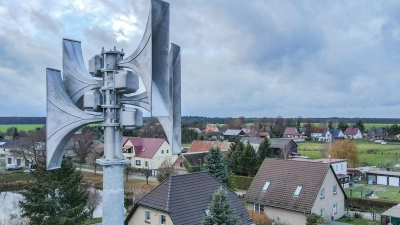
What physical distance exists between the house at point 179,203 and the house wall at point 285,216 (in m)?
5.70

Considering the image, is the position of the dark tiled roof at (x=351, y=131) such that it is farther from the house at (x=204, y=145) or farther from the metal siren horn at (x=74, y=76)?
the metal siren horn at (x=74, y=76)

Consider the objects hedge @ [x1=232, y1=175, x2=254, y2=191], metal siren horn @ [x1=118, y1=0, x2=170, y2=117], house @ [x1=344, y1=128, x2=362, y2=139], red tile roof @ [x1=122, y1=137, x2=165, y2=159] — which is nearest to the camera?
metal siren horn @ [x1=118, y1=0, x2=170, y2=117]

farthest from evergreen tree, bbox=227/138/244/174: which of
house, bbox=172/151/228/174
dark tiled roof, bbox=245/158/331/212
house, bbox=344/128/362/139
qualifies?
house, bbox=344/128/362/139

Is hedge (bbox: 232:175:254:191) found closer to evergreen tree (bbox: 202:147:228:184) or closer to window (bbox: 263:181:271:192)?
evergreen tree (bbox: 202:147:228:184)

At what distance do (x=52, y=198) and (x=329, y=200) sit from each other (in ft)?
64.1

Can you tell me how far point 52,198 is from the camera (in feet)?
62.8

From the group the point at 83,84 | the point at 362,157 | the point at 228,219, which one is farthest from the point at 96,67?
the point at 362,157

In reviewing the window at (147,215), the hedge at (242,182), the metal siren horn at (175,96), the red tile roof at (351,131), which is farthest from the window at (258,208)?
the red tile roof at (351,131)

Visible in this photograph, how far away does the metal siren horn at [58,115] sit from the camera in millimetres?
5031

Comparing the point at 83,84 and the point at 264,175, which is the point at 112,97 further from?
the point at 264,175

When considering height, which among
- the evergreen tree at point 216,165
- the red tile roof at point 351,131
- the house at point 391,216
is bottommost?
the house at point 391,216

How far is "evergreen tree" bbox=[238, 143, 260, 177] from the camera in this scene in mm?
44062

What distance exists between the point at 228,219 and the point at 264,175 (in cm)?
1360

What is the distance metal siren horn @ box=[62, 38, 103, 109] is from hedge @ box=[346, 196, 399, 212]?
31273 mm
